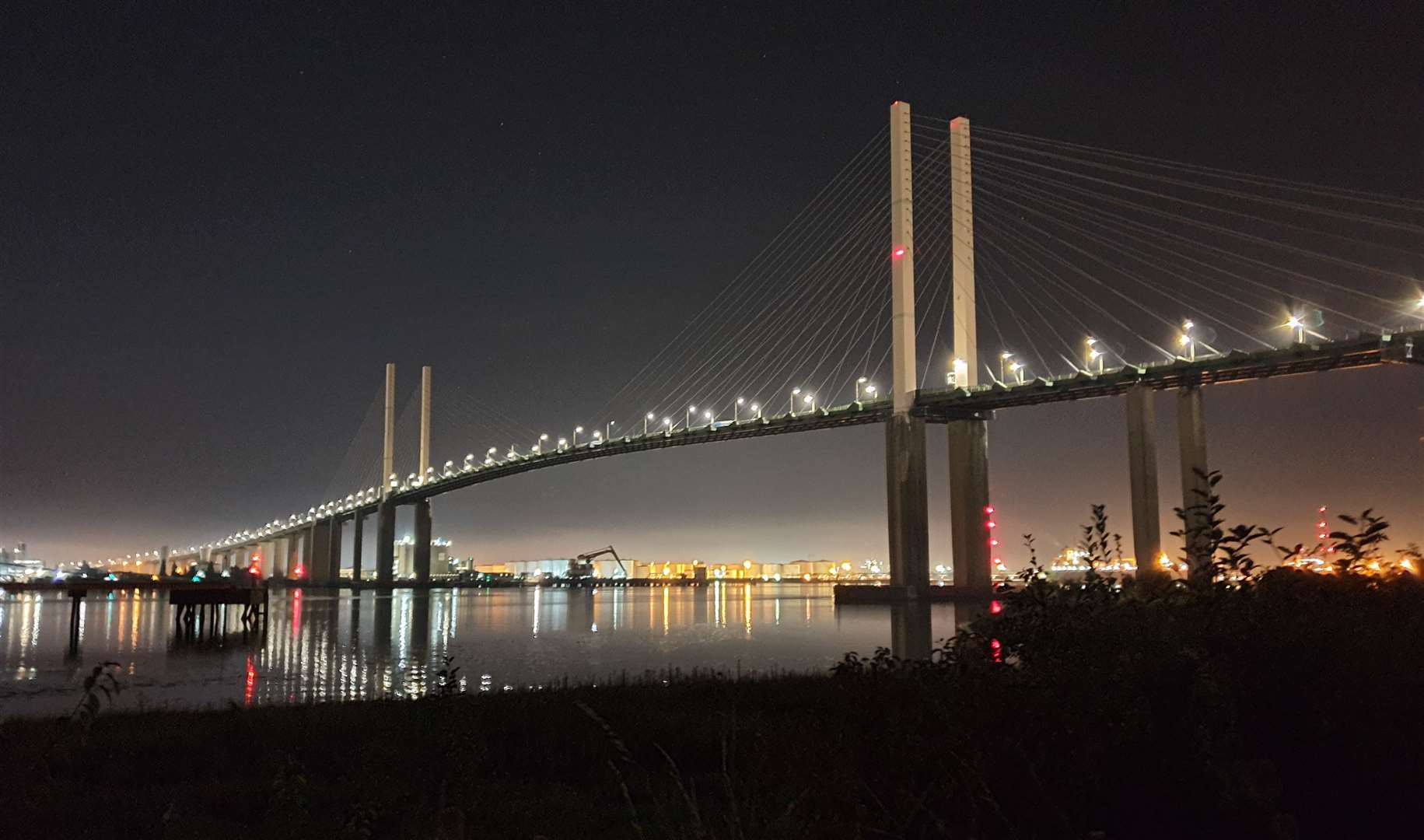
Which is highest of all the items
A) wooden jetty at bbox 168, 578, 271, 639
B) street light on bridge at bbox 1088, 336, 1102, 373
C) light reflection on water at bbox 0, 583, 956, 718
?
street light on bridge at bbox 1088, 336, 1102, 373

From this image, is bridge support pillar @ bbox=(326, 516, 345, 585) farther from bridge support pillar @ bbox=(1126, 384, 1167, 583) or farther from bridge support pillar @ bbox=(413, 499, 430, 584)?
bridge support pillar @ bbox=(1126, 384, 1167, 583)

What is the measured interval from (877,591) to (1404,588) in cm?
5417

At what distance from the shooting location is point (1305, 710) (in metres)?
5.20

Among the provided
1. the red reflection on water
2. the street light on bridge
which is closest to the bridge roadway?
the street light on bridge

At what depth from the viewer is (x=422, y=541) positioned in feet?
333

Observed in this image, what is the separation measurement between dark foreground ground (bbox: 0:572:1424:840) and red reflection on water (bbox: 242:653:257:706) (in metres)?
10.2

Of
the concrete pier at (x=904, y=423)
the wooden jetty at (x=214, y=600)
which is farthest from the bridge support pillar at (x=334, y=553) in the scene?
the concrete pier at (x=904, y=423)

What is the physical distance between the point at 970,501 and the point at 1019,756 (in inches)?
2153

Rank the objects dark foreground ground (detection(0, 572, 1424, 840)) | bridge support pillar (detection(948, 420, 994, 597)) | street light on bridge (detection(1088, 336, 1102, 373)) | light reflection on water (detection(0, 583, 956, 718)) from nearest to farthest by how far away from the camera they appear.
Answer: dark foreground ground (detection(0, 572, 1424, 840)), light reflection on water (detection(0, 583, 956, 718)), street light on bridge (detection(1088, 336, 1102, 373)), bridge support pillar (detection(948, 420, 994, 597))

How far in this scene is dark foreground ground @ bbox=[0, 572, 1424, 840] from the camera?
436 centimetres

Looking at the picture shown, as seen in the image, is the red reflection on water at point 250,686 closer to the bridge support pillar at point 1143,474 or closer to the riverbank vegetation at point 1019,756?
the riverbank vegetation at point 1019,756

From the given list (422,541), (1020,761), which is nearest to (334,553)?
(422,541)

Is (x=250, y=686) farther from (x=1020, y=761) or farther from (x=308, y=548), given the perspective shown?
(x=308, y=548)

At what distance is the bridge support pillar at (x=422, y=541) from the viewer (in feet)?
331
